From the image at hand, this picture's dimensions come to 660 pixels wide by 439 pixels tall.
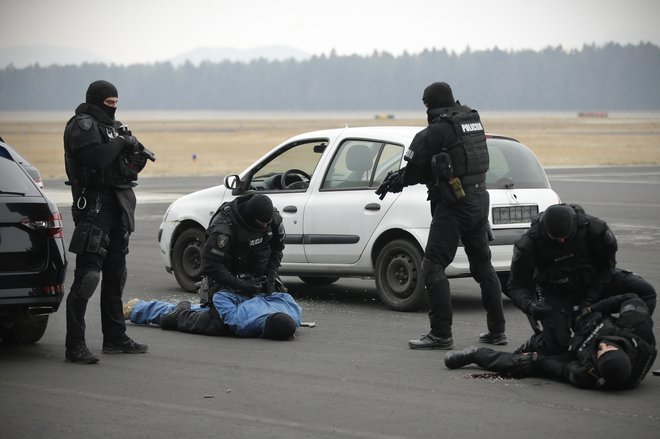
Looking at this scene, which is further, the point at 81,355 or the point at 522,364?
the point at 81,355

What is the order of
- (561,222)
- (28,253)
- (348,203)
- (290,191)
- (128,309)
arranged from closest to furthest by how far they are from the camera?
(561,222), (28,253), (128,309), (348,203), (290,191)

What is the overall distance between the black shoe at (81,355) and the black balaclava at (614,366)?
3474 mm

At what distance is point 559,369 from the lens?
7.38 metres

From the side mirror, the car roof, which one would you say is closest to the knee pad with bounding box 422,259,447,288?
the car roof

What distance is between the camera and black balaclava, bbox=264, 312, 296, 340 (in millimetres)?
9141

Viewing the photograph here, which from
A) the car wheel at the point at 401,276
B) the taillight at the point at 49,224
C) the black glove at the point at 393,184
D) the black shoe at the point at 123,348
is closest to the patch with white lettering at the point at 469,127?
the black glove at the point at 393,184

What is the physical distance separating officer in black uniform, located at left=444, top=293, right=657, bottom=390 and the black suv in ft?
9.98

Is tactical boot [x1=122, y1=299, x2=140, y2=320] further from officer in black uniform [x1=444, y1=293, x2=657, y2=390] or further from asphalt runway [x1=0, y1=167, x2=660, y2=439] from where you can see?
officer in black uniform [x1=444, y1=293, x2=657, y2=390]

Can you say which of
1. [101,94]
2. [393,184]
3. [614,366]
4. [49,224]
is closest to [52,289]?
[49,224]

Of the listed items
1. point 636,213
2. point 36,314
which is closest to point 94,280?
point 36,314

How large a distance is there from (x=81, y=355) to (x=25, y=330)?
0.98m

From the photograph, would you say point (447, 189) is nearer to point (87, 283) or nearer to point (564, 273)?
point (564, 273)

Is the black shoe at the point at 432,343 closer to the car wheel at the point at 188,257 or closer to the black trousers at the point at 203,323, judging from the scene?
the black trousers at the point at 203,323

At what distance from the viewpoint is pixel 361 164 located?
11.4 metres
